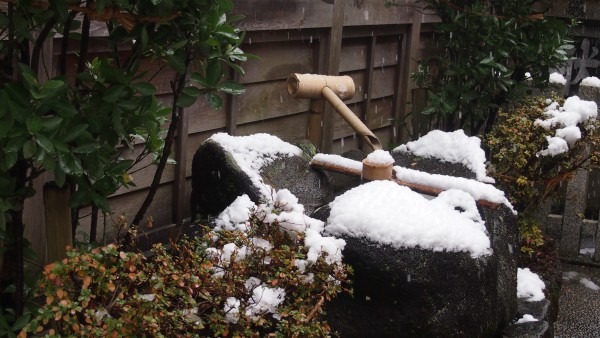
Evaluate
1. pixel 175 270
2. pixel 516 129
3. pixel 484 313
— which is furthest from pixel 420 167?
pixel 175 270

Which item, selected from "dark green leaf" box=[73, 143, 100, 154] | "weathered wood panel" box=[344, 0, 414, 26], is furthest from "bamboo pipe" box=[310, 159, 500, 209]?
"dark green leaf" box=[73, 143, 100, 154]

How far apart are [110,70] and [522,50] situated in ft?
15.4

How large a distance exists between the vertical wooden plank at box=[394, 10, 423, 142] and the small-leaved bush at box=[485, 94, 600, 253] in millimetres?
1446

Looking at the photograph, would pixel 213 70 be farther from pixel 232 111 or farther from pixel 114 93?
pixel 232 111

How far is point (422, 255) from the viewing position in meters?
3.52

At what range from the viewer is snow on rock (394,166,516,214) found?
4.14 metres

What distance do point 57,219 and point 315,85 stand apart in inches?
85.7

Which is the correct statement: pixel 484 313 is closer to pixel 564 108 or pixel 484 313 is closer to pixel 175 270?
pixel 175 270

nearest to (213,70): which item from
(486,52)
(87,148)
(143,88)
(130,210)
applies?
(143,88)

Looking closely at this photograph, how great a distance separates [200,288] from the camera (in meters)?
2.86

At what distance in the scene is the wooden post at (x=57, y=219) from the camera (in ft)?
9.25

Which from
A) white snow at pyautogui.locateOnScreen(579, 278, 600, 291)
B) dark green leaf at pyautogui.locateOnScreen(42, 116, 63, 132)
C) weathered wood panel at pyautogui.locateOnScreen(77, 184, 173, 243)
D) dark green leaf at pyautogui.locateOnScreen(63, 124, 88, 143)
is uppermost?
dark green leaf at pyautogui.locateOnScreen(42, 116, 63, 132)

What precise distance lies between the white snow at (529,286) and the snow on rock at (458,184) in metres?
0.80

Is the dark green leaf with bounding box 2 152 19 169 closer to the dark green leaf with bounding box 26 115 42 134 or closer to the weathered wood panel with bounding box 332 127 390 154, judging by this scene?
the dark green leaf with bounding box 26 115 42 134
